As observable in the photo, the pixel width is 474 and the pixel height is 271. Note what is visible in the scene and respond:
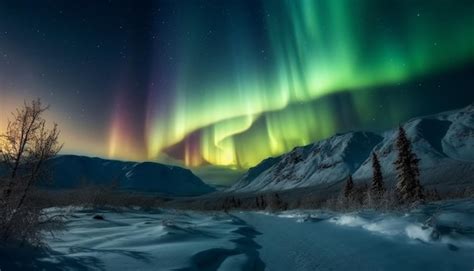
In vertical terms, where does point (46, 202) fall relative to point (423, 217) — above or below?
above

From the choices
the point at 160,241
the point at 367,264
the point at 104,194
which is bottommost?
the point at 367,264

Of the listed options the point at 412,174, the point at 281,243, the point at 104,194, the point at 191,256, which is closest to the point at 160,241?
the point at 191,256

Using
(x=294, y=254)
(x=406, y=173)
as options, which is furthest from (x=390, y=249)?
(x=406, y=173)

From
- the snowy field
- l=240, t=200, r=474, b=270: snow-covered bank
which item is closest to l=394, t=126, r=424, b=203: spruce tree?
l=240, t=200, r=474, b=270: snow-covered bank

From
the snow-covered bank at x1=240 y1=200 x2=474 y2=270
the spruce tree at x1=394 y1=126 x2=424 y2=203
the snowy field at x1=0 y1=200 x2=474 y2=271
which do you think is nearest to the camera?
the snowy field at x1=0 y1=200 x2=474 y2=271

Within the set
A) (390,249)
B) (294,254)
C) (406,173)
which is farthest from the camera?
(406,173)

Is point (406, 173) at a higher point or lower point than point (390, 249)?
higher

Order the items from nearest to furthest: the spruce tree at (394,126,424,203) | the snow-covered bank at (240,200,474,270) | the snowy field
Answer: the snowy field < the snow-covered bank at (240,200,474,270) < the spruce tree at (394,126,424,203)

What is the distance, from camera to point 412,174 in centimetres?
4622

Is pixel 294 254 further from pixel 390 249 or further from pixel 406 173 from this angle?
pixel 406 173

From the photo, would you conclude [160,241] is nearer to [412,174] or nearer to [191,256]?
[191,256]

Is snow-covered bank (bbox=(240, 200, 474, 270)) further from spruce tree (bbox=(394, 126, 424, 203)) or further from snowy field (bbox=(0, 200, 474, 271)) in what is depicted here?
spruce tree (bbox=(394, 126, 424, 203))

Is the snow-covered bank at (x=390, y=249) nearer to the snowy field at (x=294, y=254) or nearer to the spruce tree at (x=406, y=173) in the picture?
the snowy field at (x=294, y=254)

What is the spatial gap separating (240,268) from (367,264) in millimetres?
2593
